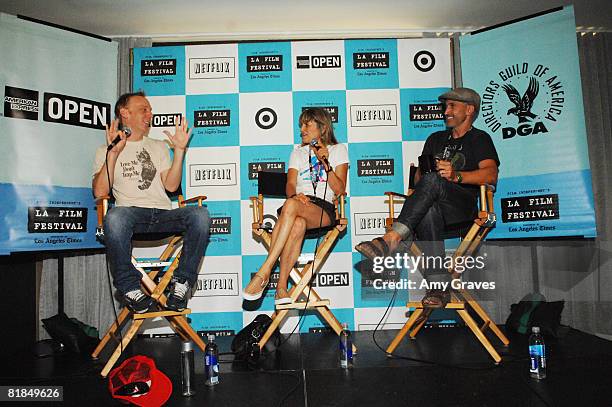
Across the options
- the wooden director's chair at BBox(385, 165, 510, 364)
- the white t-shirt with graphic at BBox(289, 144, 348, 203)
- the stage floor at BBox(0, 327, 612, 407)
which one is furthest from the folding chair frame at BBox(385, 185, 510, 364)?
the white t-shirt with graphic at BBox(289, 144, 348, 203)

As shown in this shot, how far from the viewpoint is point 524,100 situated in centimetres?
329

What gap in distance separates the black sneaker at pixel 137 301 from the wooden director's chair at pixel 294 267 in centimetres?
63

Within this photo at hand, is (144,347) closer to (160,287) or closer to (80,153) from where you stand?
(160,287)

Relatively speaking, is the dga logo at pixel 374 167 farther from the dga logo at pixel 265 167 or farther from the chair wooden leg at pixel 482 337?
the chair wooden leg at pixel 482 337

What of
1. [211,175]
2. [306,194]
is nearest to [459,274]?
[306,194]

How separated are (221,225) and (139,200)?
792mm

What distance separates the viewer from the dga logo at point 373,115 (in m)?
3.62

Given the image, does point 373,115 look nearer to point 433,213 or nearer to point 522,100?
point 522,100

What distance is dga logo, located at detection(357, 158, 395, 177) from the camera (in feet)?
11.7

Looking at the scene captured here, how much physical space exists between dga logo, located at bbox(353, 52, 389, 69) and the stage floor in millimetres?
1993

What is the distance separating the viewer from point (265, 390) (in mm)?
2049

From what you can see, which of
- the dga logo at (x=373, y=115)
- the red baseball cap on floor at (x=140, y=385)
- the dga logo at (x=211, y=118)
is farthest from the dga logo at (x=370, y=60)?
the red baseball cap on floor at (x=140, y=385)

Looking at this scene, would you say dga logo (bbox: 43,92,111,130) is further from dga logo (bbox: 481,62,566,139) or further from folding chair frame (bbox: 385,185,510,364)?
dga logo (bbox: 481,62,566,139)

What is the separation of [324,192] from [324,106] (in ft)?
2.97
